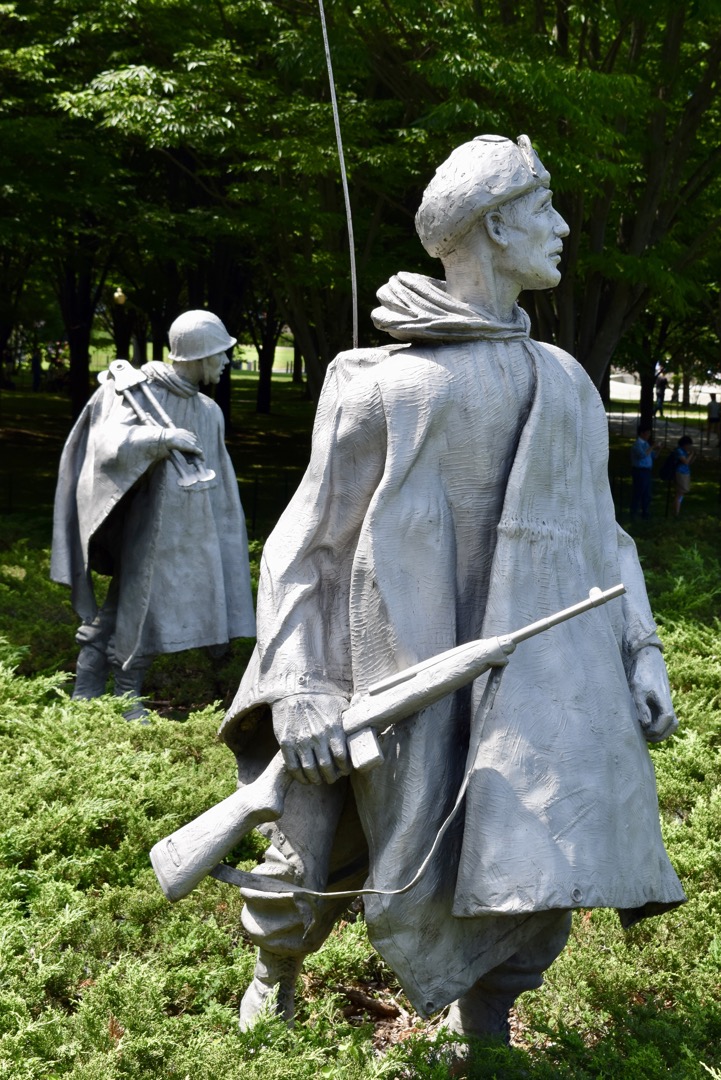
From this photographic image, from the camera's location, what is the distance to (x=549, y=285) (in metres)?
3.27

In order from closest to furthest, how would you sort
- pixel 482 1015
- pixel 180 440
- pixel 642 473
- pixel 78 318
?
pixel 482 1015, pixel 180 440, pixel 642 473, pixel 78 318

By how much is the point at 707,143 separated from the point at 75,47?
7.32 m

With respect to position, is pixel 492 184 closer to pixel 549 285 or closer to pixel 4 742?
pixel 549 285

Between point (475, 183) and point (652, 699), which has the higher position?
point (475, 183)

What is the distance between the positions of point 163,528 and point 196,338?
1.13m

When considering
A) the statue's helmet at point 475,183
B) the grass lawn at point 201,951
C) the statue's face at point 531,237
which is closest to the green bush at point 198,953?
the grass lawn at point 201,951

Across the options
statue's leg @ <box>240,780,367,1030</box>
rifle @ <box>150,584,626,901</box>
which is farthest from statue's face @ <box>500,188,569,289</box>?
statue's leg @ <box>240,780,367,1030</box>

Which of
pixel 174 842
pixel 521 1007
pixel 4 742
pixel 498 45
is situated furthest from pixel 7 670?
pixel 498 45

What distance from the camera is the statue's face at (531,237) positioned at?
3.20 meters

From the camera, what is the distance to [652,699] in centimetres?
329

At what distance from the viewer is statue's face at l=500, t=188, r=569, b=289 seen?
10.5 feet

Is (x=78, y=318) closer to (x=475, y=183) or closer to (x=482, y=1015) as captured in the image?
(x=482, y=1015)

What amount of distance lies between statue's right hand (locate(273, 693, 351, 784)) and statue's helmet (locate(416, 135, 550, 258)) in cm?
108

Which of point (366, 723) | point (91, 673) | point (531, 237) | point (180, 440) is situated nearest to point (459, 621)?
Result: point (366, 723)
